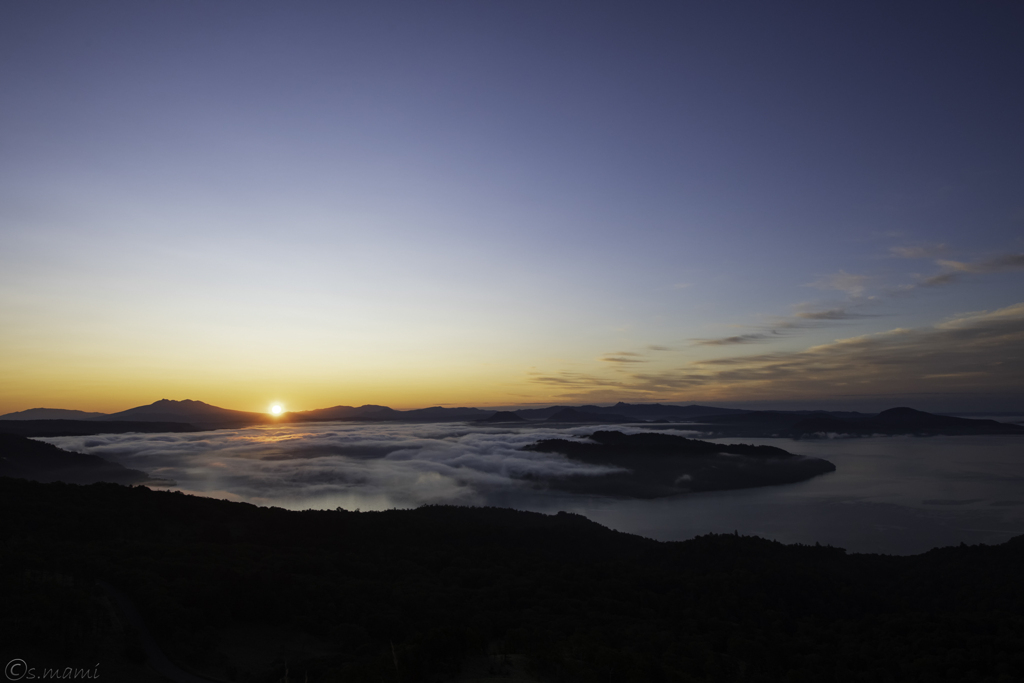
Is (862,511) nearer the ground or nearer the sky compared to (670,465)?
nearer the ground

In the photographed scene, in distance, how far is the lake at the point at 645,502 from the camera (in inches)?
3620

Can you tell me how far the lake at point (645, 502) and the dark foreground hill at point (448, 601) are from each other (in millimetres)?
35999

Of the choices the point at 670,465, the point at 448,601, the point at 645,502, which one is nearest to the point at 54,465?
the point at 448,601

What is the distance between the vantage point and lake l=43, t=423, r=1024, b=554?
302ft

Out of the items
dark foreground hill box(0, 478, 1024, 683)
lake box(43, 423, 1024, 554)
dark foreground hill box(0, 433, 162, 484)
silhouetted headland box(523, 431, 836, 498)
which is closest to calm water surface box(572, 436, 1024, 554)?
lake box(43, 423, 1024, 554)

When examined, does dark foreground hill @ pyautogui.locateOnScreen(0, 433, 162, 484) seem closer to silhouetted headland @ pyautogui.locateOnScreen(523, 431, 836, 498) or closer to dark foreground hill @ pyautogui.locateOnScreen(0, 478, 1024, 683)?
dark foreground hill @ pyautogui.locateOnScreen(0, 478, 1024, 683)

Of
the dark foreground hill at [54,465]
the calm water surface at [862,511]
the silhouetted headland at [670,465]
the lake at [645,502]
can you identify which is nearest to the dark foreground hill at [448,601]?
the calm water surface at [862,511]

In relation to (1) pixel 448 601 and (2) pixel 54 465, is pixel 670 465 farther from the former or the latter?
(2) pixel 54 465

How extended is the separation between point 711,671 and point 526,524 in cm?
4475

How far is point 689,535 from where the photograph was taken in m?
90.4

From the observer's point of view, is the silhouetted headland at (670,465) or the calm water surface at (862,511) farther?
the silhouetted headland at (670,465)

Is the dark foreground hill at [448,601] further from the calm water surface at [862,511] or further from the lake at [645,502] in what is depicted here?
the lake at [645,502]

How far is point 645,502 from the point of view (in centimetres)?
13175

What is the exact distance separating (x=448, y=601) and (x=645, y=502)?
11020 cm
